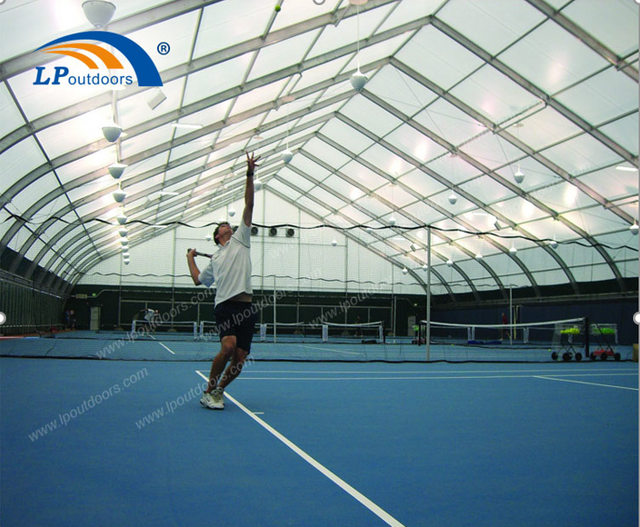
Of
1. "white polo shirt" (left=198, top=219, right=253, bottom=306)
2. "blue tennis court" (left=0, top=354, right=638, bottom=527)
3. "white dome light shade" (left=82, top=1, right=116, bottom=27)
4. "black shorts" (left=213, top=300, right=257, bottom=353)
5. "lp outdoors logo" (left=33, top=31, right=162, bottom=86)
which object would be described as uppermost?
"lp outdoors logo" (left=33, top=31, right=162, bottom=86)

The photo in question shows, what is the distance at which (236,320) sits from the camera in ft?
15.3

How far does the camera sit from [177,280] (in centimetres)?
3606

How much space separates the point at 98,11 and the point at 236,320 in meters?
5.41

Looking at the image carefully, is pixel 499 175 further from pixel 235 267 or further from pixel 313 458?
pixel 313 458

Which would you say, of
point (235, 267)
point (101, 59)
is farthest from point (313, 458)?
point (101, 59)

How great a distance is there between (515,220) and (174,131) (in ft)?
57.4

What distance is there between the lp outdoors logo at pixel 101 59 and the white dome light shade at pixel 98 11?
8.21 feet

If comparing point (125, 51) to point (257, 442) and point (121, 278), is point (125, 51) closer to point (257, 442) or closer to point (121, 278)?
point (257, 442)

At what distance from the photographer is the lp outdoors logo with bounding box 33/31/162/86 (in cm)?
998

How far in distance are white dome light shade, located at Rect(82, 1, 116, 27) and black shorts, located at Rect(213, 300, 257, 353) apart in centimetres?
512

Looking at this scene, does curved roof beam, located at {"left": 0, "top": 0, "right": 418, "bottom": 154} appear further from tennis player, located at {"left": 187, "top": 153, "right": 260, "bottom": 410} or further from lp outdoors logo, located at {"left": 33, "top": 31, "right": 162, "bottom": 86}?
tennis player, located at {"left": 187, "top": 153, "right": 260, "bottom": 410}

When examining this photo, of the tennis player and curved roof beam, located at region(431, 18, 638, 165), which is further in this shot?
curved roof beam, located at region(431, 18, 638, 165)

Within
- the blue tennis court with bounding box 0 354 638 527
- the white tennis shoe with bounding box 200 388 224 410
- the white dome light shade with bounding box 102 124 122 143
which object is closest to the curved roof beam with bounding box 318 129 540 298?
the white dome light shade with bounding box 102 124 122 143

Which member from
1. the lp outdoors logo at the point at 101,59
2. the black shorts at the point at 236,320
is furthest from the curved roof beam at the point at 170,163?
the black shorts at the point at 236,320
